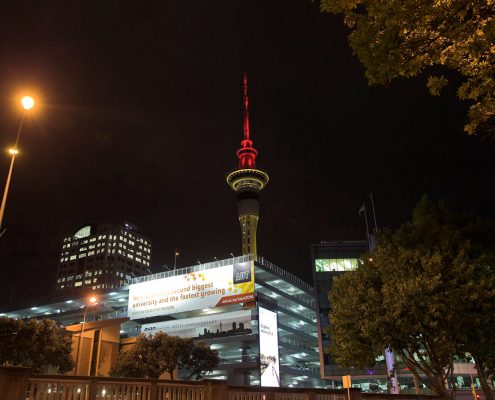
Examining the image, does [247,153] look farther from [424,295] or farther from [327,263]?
[424,295]

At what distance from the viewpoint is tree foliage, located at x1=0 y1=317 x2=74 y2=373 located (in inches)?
1873

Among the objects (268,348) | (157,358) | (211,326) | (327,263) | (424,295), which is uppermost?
(327,263)

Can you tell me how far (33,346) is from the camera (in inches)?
1909

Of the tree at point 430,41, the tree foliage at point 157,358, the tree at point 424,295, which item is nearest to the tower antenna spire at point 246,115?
the tree foliage at point 157,358

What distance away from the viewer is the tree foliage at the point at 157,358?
181ft

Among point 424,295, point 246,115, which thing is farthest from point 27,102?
point 246,115

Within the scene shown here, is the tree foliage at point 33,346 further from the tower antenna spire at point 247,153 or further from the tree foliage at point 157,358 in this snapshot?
the tower antenna spire at point 247,153

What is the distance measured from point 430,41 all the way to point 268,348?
8917cm

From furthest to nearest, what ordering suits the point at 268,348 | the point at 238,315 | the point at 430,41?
the point at 238,315, the point at 268,348, the point at 430,41

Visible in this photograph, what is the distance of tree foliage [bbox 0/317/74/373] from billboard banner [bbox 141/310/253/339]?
1905 inches

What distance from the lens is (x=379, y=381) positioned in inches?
3816

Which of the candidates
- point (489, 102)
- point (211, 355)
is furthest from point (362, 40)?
point (211, 355)

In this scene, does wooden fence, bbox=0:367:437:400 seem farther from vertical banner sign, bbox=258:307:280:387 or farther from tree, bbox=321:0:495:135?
vertical banner sign, bbox=258:307:280:387

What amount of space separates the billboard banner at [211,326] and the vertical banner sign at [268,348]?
2.91m
